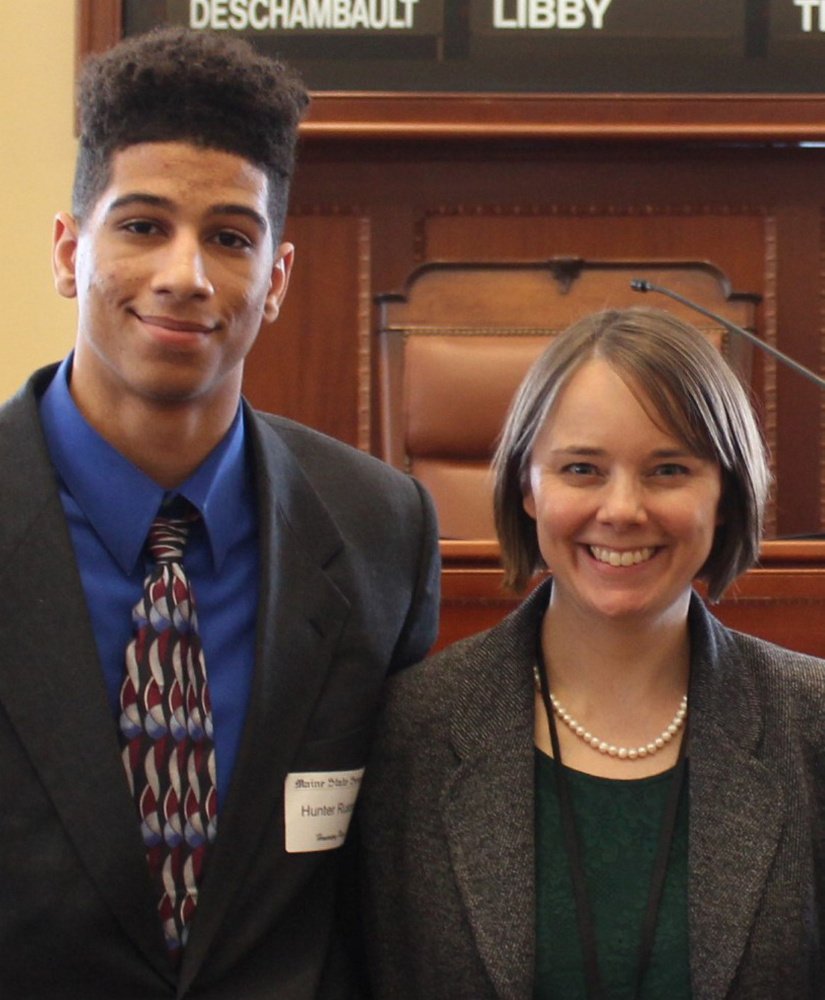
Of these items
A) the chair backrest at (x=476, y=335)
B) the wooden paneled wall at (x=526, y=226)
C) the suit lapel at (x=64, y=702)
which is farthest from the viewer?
the wooden paneled wall at (x=526, y=226)

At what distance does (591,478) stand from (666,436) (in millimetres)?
93

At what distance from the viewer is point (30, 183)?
4594mm

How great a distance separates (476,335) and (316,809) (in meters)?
2.60

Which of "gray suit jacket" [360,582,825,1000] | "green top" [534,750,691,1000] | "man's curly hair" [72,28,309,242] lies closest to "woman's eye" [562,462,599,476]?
"gray suit jacket" [360,582,825,1000]

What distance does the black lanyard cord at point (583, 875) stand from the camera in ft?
4.86

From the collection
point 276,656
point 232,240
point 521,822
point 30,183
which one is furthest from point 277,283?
point 30,183

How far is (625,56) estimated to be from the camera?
14.1 ft

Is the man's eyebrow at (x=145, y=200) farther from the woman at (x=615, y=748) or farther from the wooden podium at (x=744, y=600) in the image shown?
the wooden podium at (x=744, y=600)

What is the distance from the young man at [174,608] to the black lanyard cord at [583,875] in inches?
9.1

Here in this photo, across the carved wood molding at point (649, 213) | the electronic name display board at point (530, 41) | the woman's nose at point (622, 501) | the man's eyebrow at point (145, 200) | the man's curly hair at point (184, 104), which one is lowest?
the woman's nose at point (622, 501)

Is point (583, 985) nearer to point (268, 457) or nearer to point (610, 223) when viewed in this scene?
point (268, 457)

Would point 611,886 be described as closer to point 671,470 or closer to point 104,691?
point 671,470

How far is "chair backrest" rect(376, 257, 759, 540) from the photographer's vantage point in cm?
388

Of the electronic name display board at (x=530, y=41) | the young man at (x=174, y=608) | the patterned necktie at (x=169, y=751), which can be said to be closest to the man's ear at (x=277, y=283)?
the young man at (x=174, y=608)
